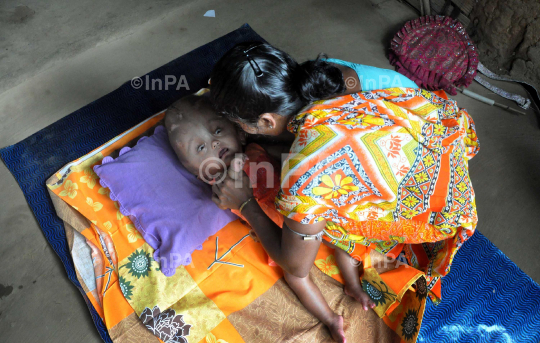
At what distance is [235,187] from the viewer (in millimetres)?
1443

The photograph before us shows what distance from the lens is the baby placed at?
1.47 metres

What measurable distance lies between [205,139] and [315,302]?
0.80 m

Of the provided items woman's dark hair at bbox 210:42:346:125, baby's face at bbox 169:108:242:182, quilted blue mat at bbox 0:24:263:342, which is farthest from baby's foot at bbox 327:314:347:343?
quilted blue mat at bbox 0:24:263:342

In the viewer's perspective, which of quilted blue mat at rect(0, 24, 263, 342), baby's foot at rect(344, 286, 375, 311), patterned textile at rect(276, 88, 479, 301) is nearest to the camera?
patterned textile at rect(276, 88, 479, 301)

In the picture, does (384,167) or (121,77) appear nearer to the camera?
(384,167)

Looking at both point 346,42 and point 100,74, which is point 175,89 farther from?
point 346,42

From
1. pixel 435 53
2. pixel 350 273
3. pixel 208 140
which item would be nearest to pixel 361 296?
pixel 350 273

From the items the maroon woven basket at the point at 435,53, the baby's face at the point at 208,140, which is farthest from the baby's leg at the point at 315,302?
the maroon woven basket at the point at 435,53

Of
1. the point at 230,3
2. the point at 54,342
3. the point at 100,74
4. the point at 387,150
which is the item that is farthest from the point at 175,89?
the point at 387,150

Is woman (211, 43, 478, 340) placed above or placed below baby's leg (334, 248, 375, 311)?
above

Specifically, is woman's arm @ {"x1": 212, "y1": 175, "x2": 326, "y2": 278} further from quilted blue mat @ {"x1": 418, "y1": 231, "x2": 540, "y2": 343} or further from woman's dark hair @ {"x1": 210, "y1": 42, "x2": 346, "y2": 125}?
Result: quilted blue mat @ {"x1": 418, "y1": 231, "x2": 540, "y2": 343}

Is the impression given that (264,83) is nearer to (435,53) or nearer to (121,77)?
(121,77)

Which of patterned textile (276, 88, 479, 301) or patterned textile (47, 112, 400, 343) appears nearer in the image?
patterned textile (276, 88, 479, 301)

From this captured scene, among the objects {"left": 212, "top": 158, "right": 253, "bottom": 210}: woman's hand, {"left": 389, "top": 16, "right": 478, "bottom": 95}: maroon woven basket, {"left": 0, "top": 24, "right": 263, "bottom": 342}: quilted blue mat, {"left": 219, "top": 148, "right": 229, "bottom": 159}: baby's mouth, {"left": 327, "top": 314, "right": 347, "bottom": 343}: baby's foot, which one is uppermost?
{"left": 0, "top": 24, "right": 263, "bottom": 342}: quilted blue mat
